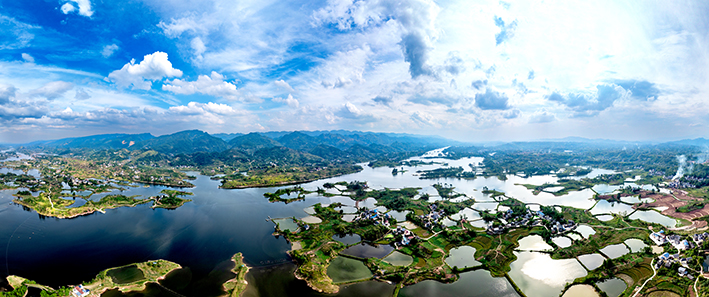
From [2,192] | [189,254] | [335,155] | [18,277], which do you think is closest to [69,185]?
[2,192]

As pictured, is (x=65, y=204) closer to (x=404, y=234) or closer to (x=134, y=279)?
(x=134, y=279)

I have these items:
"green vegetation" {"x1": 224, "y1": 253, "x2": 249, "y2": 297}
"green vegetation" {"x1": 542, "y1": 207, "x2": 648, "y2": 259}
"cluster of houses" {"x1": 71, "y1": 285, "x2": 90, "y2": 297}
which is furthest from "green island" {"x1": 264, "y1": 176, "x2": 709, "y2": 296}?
"cluster of houses" {"x1": 71, "y1": 285, "x2": 90, "y2": 297}

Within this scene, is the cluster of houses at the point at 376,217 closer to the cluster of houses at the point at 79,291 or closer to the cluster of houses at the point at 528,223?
the cluster of houses at the point at 528,223

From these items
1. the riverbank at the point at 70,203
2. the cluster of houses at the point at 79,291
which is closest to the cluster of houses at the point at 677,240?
the cluster of houses at the point at 79,291

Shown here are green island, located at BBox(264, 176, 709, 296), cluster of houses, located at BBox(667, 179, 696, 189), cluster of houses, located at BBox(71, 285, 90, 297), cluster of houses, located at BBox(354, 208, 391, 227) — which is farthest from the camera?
cluster of houses, located at BBox(667, 179, 696, 189)

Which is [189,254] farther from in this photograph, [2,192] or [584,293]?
[2,192]

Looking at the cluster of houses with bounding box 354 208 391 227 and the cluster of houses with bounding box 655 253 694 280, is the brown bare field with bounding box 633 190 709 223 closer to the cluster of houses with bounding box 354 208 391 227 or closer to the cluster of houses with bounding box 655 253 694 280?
the cluster of houses with bounding box 655 253 694 280

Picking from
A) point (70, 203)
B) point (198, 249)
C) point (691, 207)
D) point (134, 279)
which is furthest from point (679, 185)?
point (70, 203)
